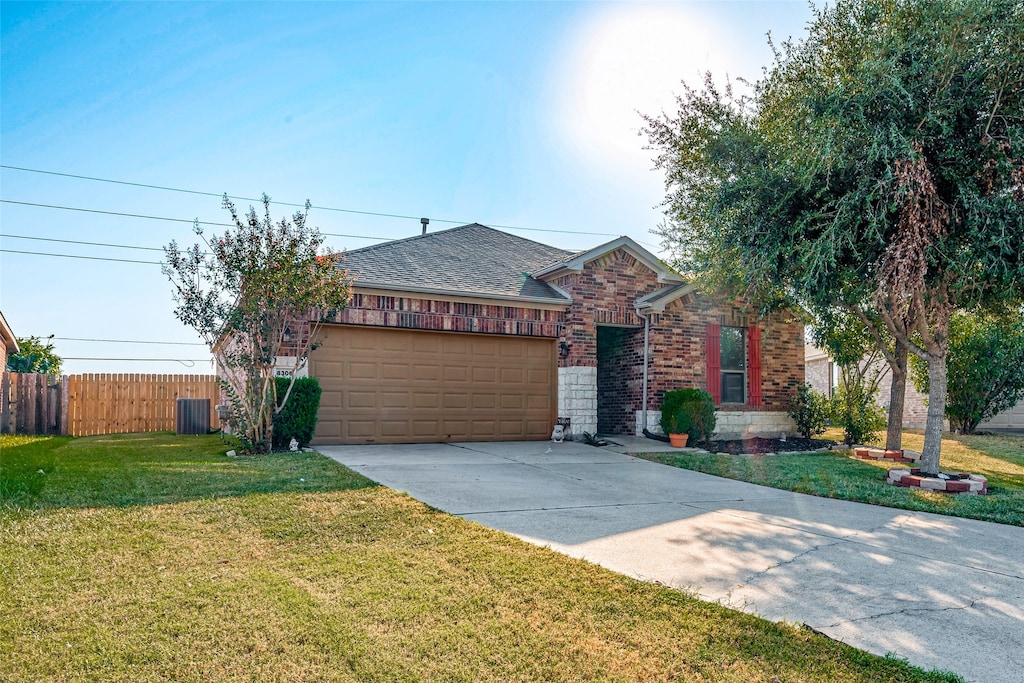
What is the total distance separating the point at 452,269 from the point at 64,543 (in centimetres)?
959

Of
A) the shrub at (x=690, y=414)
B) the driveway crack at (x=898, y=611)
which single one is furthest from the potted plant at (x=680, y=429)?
the driveway crack at (x=898, y=611)

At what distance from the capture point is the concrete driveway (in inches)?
139

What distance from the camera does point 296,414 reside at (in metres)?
10.7

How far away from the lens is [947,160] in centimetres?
830

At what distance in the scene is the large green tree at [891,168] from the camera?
7797 millimetres

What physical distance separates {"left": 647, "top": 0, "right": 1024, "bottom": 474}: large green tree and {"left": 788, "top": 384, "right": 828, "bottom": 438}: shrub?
4968 mm

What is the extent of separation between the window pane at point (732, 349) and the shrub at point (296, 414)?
9053 mm

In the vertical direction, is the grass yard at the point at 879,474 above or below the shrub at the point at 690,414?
below

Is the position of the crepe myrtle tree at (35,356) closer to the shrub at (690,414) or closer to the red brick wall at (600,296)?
the red brick wall at (600,296)

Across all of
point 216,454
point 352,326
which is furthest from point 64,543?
point 352,326

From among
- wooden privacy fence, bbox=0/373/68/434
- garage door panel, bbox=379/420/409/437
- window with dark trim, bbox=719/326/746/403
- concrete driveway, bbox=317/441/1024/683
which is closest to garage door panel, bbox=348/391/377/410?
garage door panel, bbox=379/420/409/437

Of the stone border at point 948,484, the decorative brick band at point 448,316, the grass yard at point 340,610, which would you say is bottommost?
the stone border at point 948,484

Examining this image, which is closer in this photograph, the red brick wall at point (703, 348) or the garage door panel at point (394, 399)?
the garage door panel at point (394, 399)

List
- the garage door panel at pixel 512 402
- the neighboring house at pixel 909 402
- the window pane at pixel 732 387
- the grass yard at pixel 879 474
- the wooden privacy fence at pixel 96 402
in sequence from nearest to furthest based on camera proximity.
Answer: the grass yard at pixel 879 474 → the garage door panel at pixel 512 402 → the window pane at pixel 732 387 → the wooden privacy fence at pixel 96 402 → the neighboring house at pixel 909 402
